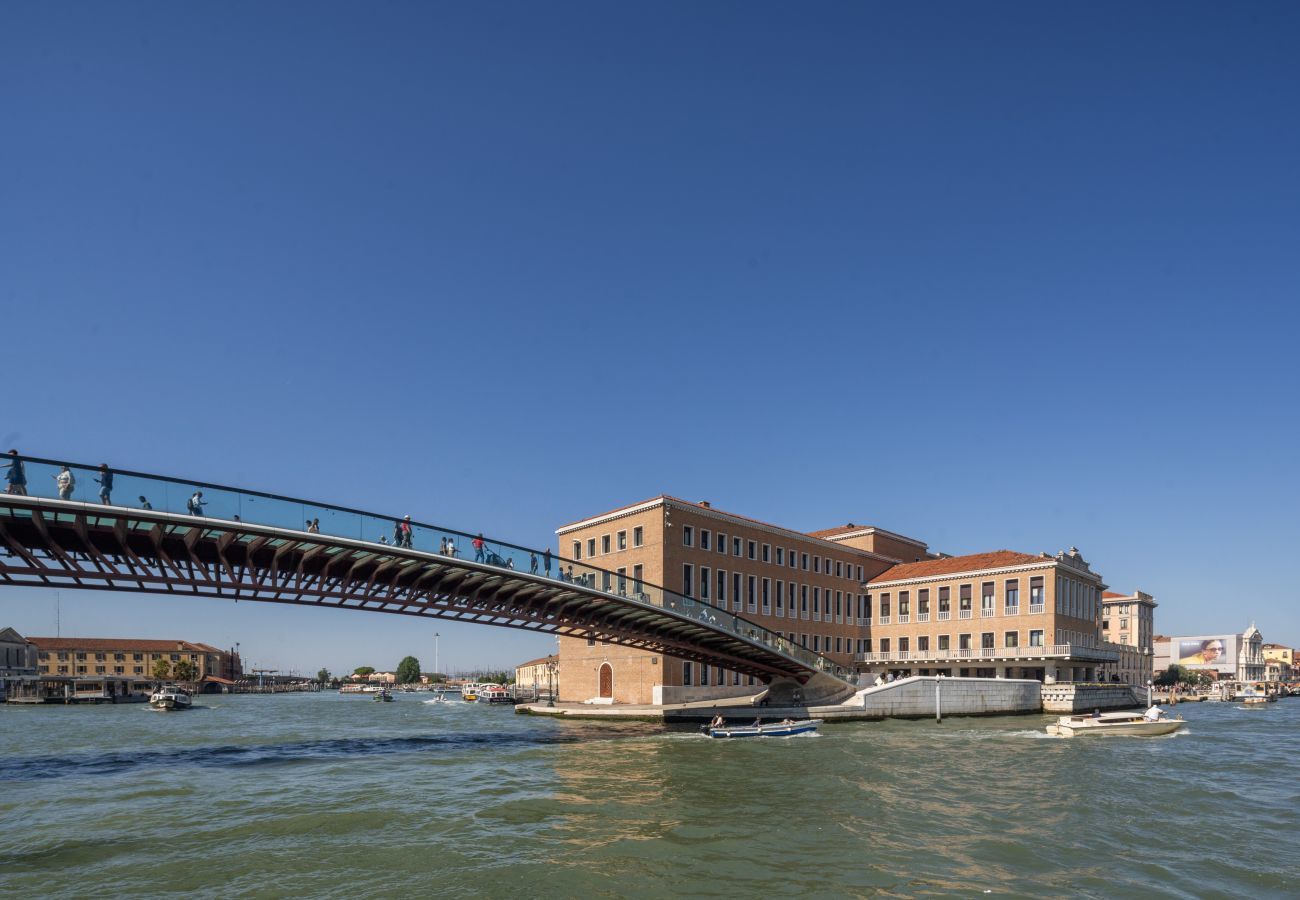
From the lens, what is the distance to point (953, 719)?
51.8 meters

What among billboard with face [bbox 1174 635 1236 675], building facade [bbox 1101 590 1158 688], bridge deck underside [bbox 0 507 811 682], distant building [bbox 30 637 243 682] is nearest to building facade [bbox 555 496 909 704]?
bridge deck underside [bbox 0 507 811 682]

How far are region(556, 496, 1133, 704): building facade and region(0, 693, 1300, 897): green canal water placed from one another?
64.5 ft

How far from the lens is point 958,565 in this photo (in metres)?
68.0

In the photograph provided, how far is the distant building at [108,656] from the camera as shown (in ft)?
456

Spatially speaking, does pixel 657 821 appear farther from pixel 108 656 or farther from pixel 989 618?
pixel 108 656

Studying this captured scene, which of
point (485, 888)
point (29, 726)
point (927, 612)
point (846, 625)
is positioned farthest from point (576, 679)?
point (485, 888)

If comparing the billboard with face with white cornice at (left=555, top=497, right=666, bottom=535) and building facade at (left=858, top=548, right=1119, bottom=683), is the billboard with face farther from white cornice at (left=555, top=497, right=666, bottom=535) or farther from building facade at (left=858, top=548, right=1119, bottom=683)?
white cornice at (left=555, top=497, right=666, bottom=535)

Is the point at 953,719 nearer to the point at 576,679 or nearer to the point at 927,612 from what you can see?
the point at 927,612

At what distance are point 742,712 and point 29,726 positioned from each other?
48.9 m

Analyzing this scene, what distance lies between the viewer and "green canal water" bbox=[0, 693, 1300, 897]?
47.5ft

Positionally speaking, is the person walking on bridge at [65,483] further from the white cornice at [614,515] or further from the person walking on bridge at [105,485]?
the white cornice at [614,515]

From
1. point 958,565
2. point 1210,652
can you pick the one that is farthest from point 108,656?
point 1210,652

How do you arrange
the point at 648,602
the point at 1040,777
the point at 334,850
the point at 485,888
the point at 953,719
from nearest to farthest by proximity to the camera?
the point at 485,888 < the point at 334,850 < the point at 1040,777 < the point at 648,602 < the point at 953,719

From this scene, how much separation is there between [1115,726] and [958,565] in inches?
1042
